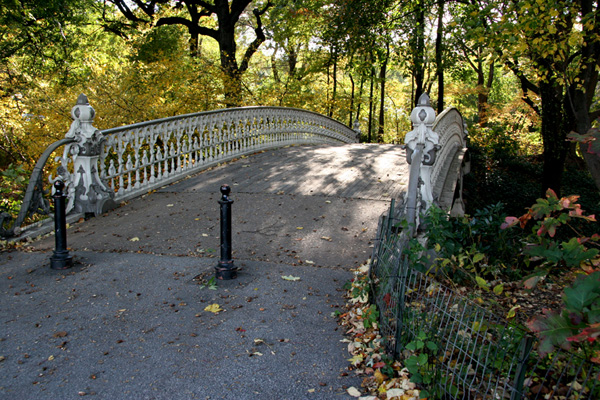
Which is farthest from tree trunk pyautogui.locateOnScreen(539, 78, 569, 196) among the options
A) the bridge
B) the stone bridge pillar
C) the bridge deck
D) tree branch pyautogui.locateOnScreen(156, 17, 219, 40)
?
tree branch pyautogui.locateOnScreen(156, 17, 219, 40)

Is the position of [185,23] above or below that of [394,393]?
above

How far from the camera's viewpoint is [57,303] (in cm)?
479

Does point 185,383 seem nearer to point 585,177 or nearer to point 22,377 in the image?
point 22,377

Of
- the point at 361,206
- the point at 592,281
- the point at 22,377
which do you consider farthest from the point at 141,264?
the point at 592,281

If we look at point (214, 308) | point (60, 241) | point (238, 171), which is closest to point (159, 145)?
point (238, 171)

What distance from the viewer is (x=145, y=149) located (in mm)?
9172

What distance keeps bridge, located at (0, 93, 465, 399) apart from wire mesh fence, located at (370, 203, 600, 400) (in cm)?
55

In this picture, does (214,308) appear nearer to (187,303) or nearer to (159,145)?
(187,303)

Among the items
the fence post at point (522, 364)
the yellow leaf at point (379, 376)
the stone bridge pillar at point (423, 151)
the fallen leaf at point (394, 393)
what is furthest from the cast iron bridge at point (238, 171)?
the fence post at point (522, 364)

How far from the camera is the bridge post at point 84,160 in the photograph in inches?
305

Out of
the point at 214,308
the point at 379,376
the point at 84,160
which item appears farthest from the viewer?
the point at 84,160

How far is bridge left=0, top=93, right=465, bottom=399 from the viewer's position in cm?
363

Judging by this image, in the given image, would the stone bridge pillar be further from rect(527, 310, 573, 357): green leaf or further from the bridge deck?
rect(527, 310, 573, 357): green leaf

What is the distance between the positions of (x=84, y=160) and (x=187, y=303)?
167 inches
